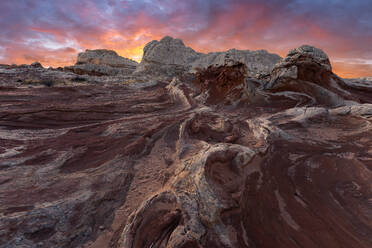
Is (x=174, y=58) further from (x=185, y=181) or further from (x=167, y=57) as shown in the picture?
(x=185, y=181)

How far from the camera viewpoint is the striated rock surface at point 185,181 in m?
2.09

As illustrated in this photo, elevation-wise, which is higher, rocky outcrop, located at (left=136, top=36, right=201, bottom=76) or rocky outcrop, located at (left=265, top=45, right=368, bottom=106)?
rocky outcrop, located at (left=136, top=36, right=201, bottom=76)

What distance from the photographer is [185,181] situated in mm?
2729

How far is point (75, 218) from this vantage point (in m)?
2.40

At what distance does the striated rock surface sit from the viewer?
2088 mm

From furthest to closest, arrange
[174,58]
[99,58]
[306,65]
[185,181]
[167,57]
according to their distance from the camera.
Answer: [99,58] → [174,58] → [167,57] → [306,65] → [185,181]

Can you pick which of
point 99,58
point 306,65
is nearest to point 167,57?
point 99,58

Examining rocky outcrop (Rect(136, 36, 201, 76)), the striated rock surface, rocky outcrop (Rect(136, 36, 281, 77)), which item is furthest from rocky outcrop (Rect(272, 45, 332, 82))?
rocky outcrop (Rect(136, 36, 201, 76))

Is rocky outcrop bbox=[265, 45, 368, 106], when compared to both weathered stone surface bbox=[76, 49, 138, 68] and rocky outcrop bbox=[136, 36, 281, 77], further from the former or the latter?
weathered stone surface bbox=[76, 49, 138, 68]

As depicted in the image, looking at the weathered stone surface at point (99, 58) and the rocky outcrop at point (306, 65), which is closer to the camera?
the rocky outcrop at point (306, 65)

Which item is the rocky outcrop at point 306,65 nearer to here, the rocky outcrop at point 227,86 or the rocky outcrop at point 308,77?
the rocky outcrop at point 308,77

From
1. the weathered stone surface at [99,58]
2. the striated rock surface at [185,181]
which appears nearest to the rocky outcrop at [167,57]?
the weathered stone surface at [99,58]

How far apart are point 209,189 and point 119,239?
1398 millimetres

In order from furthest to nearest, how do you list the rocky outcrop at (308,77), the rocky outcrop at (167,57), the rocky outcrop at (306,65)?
the rocky outcrop at (167,57)
the rocky outcrop at (306,65)
the rocky outcrop at (308,77)
